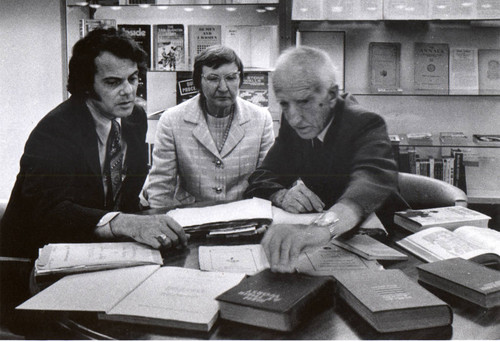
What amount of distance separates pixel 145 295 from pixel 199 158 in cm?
166

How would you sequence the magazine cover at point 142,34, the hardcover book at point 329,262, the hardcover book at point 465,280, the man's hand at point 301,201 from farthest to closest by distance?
1. the magazine cover at point 142,34
2. the man's hand at point 301,201
3. the hardcover book at point 329,262
4. the hardcover book at point 465,280

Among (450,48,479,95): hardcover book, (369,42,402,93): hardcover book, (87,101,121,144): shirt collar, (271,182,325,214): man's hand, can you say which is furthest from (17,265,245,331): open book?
(450,48,479,95): hardcover book

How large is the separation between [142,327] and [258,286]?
223 mm

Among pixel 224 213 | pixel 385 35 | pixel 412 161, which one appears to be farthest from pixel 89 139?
pixel 385 35

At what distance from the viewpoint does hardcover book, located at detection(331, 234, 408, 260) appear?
4.13ft

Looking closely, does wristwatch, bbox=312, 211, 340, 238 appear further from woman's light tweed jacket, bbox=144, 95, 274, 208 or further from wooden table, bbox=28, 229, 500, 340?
woman's light tweed jacket, bbox=144, 95, 274, 208

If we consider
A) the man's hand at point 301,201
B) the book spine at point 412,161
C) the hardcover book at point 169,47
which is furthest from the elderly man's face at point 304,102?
the hardcover book at point 169,47

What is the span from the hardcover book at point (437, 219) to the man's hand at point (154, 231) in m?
0.71

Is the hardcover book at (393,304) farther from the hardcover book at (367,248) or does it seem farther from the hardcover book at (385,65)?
the hardcover book at (385,65)

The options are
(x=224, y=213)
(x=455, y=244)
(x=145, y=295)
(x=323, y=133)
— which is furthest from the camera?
(x=323, y=133)

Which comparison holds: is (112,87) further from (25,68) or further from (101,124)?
(25,68)

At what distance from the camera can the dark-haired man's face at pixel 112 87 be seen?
215cm

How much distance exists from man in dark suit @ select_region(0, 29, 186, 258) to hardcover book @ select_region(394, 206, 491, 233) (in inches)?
28.0

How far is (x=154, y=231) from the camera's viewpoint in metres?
1.39
